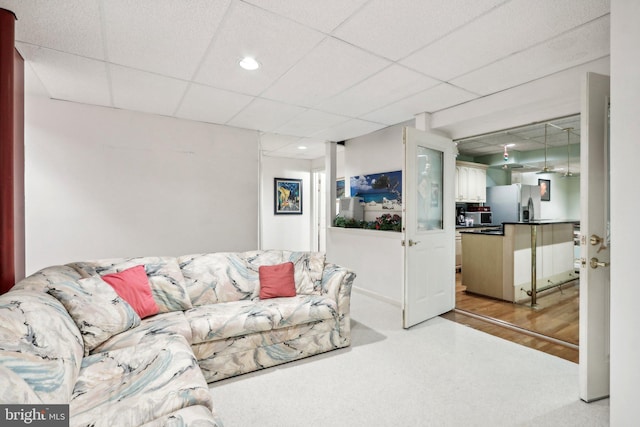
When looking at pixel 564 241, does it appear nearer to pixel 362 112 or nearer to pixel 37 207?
pixel 362 112

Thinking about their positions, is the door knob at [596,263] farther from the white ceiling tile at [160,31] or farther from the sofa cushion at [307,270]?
the white ceiling tile at [160,31]

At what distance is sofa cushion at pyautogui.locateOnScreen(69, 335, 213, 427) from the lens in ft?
4.19

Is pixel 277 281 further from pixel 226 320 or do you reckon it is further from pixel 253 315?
pixel 226 320

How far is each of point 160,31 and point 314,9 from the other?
107 cm

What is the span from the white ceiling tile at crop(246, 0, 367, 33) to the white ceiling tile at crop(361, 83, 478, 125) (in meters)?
1.46

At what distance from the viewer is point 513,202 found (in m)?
6.84

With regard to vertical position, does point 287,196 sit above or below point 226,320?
above

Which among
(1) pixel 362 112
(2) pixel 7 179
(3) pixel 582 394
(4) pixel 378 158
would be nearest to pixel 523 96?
(1) pixel 362 112

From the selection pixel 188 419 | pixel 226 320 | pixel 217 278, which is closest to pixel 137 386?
pixel 188 419

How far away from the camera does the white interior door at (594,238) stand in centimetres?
202

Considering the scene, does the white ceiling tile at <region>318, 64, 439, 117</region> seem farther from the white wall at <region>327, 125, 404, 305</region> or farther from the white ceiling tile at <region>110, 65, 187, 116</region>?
the white ceiling tile at <region>110, 65, 187, 116</region>

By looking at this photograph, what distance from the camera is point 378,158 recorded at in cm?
465

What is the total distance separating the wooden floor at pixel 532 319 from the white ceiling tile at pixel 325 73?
293 cm

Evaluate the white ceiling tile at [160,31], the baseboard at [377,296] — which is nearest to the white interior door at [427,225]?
the baseboard at [377,296]
